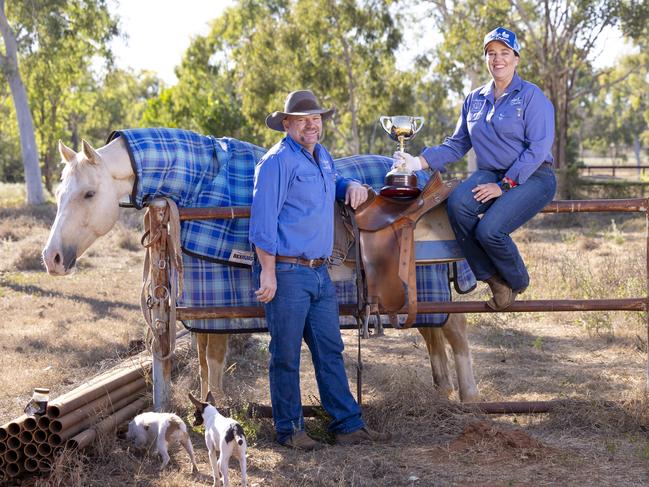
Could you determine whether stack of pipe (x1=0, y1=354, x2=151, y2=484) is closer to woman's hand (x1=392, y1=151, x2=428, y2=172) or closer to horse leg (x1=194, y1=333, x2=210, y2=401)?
horse leg (x1=194, y1=333, x2=210, y2=401)

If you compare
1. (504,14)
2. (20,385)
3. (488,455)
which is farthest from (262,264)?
(504,14)

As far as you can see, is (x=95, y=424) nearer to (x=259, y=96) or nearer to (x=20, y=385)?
(x=20, y=385)

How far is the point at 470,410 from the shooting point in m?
4.55

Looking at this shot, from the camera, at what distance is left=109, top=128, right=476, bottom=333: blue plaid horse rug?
429 centimetres

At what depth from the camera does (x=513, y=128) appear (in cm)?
413

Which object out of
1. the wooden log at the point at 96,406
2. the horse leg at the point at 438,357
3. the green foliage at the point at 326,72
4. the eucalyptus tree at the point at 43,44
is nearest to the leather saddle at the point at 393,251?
the horse leg at the point at 438,357

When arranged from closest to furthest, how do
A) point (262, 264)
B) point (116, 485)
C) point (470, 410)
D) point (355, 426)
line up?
1. point (116, 485)
2. point (262, 264)
3. point (355, 426)
4. point (470, 410)

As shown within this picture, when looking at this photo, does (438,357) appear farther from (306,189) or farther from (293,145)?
(293,145)

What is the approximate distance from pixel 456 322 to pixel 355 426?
126 cm

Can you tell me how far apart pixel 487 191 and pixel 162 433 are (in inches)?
80.9

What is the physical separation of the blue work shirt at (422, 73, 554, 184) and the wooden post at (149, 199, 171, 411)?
177cm

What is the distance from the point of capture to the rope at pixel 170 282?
427 centimetres

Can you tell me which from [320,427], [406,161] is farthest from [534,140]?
[320,427]

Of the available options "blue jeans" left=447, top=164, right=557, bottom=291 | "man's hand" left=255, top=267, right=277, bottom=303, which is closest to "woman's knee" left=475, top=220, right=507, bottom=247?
"blue jeans" left=447, top=164, right=557, bottom=291
